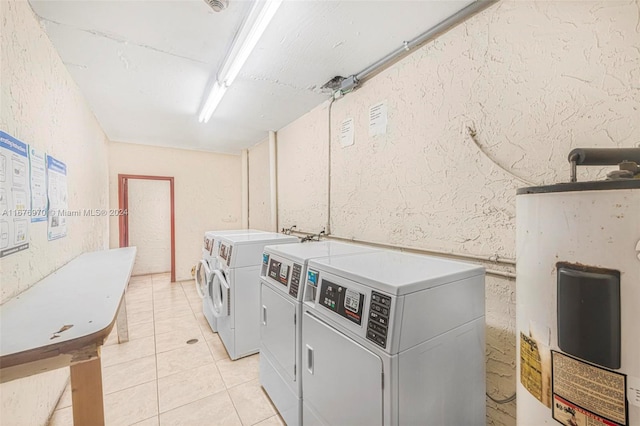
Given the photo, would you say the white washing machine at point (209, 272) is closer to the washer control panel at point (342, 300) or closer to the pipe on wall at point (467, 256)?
the pipe on wall at point (467, 256)

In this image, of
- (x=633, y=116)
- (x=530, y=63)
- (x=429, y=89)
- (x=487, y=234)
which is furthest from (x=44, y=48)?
(x=633, y=116)

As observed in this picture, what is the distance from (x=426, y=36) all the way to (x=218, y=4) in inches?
50.4

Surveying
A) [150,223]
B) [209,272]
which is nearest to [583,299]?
[209,272]

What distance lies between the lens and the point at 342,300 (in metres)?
1.17

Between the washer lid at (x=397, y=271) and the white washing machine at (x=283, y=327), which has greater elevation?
the washer lid at (x=397, y=271)

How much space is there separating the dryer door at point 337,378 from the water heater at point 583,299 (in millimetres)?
533

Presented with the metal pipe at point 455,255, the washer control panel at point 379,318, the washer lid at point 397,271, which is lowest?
the washer control panel at point 379,318

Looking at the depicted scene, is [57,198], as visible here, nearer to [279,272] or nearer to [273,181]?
[279,272]

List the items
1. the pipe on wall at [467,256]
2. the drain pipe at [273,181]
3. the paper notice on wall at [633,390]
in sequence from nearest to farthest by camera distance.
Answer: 1. the paper notice on wall at [633,390]
2. the pipe on wall at [467,256]
3. the drain pipe at [273,181]

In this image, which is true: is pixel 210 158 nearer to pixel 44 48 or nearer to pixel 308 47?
pixel 44 48

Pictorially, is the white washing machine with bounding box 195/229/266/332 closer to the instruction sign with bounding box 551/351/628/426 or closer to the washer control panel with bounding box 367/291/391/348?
the washer control panel with bounding box 367/291/391/348

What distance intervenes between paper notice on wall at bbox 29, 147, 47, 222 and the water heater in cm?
247

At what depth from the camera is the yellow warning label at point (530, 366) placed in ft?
2.73

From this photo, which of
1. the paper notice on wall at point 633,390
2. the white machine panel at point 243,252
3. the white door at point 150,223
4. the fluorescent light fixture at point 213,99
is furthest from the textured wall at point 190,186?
the paper notice on wall at point 633,390
